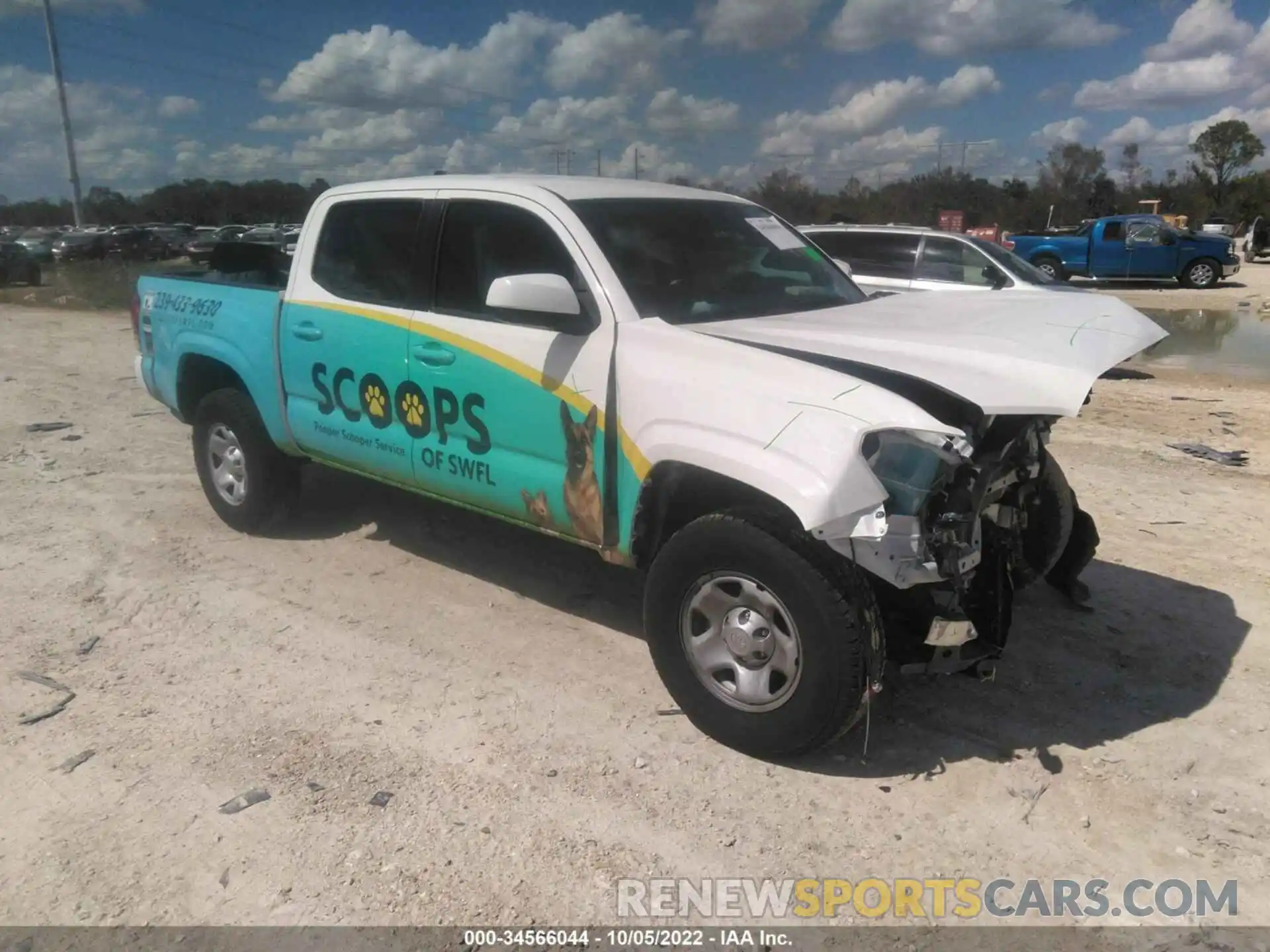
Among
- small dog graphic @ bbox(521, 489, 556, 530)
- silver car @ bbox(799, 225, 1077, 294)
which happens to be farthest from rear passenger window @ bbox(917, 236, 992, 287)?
small dog graphic @ bbox(521, 489, 556, 530)

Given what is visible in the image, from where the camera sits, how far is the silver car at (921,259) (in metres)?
11.0

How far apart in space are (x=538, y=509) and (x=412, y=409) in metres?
0.89

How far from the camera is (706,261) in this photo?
4.23m

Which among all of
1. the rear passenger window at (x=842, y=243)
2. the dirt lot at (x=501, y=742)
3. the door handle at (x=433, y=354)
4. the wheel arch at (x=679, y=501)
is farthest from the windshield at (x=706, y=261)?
the rear passenger window at (x=842, y=243)

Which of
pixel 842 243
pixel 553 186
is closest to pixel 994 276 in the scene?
pixel 842 243

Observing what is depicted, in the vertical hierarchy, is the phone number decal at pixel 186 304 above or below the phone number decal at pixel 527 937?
above

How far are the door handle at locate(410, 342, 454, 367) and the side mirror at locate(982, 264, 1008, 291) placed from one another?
27.5 feet

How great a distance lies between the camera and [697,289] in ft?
13.4

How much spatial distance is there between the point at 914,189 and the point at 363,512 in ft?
152

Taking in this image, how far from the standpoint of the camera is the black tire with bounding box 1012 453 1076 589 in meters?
4.32

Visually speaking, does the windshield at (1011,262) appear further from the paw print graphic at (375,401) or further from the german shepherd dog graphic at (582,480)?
the german shepherd dog graphic at (582,480)

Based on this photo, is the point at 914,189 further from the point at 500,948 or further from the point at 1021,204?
the point at 500,948

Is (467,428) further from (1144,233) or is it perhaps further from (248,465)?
(1144,233)

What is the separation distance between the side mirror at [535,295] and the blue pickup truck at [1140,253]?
22.2m
